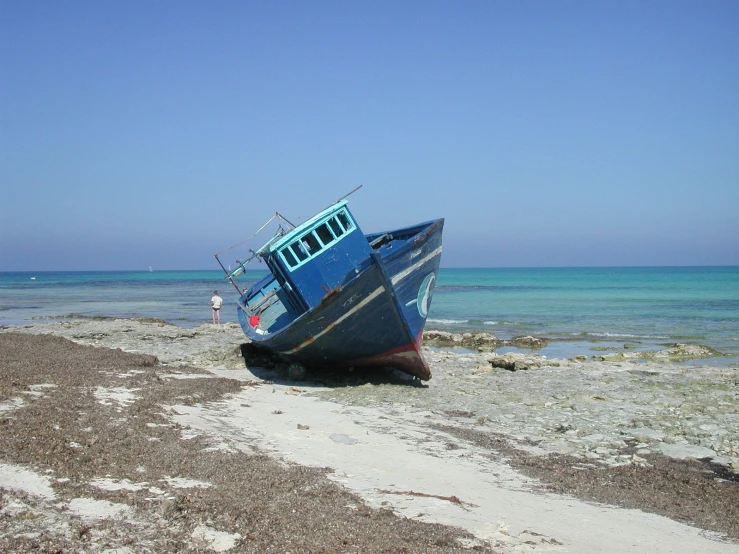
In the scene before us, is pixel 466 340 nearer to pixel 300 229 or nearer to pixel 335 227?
pixel 335 227

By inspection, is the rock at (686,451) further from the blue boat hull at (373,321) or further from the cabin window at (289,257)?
the cabin window at (289,257)

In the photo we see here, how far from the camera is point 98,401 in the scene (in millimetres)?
9422

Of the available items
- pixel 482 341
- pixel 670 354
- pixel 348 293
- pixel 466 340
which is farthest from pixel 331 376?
pixel 670 354

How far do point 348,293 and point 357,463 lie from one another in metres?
5.37

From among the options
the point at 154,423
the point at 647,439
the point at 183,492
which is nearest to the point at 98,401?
the point at 154,423

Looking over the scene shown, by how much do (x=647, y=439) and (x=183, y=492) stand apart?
22.3ft

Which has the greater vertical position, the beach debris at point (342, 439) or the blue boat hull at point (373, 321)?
the blue boat hull at point (373, 321)

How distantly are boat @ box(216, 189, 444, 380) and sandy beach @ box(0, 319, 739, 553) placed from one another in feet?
2.43

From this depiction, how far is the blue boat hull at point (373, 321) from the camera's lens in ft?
41.4

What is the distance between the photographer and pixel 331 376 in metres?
14.5

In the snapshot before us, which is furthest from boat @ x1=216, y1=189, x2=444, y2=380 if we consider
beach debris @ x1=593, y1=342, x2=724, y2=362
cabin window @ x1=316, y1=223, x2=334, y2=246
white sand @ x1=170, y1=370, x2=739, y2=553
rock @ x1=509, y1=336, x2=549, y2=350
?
rock @ x1=509, y1=336, x2=549, y2=350

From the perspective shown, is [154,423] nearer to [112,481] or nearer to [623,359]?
[112,481]

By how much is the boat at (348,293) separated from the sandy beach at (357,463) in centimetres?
74

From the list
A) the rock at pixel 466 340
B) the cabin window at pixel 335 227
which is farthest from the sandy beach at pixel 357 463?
the rock at pixel 466 340
